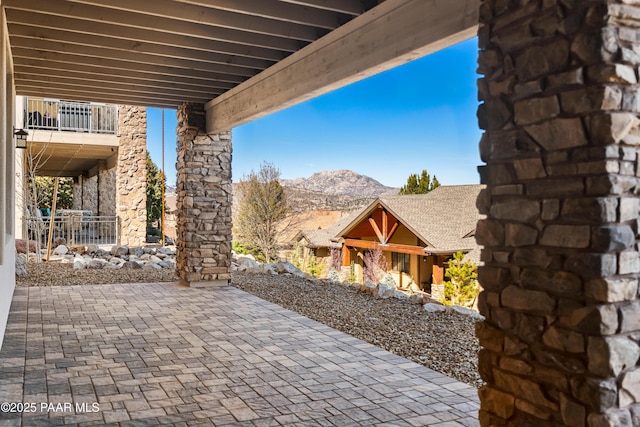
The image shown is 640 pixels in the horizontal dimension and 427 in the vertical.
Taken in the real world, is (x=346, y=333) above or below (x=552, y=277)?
below

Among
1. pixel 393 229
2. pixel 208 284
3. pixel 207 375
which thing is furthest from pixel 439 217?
pixel 207 375

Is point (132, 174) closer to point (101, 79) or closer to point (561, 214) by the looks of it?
point (101, 79)

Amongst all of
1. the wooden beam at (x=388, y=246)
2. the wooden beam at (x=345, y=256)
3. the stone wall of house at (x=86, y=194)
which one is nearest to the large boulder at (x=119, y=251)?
the stone wall of house at (x=86, y=194)

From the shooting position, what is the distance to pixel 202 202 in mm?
8898

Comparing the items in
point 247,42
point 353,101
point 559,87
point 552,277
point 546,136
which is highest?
point 353,101

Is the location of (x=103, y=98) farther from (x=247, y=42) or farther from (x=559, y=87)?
(x=559, y=87)

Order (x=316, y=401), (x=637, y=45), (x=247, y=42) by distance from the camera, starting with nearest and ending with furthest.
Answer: (x=637, y=45) < (x=316, y=401) < (x=247, y=42)

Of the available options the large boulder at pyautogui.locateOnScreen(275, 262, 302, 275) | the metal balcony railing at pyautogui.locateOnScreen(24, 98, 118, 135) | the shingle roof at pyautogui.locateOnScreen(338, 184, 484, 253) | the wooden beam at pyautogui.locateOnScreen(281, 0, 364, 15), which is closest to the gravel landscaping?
the large boulder at pyautogui.locateOnScreen(275, 262, 302, 275)

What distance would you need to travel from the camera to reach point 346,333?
18.9 feet

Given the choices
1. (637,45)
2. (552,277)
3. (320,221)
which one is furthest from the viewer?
(320,221)

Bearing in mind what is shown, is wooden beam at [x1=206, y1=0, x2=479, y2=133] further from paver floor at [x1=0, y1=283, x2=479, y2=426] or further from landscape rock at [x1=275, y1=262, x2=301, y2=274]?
landscape rock at [x1=275, y1=262, x2=301, y2=274]

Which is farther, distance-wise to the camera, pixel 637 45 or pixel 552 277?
pixel 552 277

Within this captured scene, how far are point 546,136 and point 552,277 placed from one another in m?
0.59

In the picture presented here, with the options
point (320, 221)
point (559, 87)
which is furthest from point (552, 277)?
point (320, 221)
